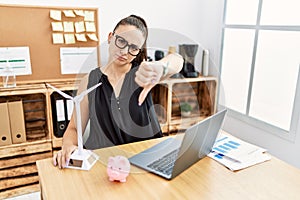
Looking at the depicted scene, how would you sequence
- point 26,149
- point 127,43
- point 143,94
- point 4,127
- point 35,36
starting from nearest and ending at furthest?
point 127,43
point 143,94
point 4,127
point 26,149
point 35,36

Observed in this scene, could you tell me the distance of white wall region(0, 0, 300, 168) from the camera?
2.24 metres

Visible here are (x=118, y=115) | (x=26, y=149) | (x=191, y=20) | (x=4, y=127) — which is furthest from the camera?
(x=191, y=20)

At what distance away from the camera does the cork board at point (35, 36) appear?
82.4 inches

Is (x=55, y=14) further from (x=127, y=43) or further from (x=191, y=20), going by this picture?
(x=127, y=43)

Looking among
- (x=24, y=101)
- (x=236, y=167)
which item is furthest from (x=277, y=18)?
(x=24, y=101)

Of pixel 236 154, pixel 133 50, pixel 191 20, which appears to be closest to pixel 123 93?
pixel 133 50

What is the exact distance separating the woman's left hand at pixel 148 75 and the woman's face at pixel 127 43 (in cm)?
6

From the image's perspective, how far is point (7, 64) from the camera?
A: 2.12m

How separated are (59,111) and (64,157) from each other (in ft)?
3.28

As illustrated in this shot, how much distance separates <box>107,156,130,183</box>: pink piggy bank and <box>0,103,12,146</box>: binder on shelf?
123cm

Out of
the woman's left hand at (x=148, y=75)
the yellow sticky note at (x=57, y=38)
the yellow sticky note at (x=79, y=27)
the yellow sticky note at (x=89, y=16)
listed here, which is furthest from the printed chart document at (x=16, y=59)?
the woman's left hand at (x=148, y=75)

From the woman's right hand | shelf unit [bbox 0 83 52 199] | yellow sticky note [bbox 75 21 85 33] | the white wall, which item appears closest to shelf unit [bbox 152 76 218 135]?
the woman's right hand

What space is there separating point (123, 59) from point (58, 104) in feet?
3.86

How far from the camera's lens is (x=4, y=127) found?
77.2 inches
